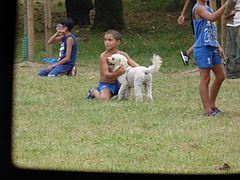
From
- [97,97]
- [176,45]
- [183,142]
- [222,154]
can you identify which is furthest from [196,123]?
[176,45]

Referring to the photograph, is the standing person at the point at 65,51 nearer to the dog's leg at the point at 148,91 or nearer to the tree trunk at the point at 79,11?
the dog's leg at the point at 148,91

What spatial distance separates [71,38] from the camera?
491 inches

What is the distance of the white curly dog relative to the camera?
962 cm

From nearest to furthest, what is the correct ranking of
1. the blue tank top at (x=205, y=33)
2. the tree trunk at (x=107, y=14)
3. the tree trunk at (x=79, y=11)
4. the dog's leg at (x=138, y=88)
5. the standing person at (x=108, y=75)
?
the blue tank top at (x=205, y=33)
the dog's leg at (x=138, y=88)
the standing person at (x=108, y=75)
the tree trunk at (x=107, y=14)
the tree trunk at (x=79, y=11)

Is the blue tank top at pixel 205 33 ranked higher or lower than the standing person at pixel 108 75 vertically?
higher

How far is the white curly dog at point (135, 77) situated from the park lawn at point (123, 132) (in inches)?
6.7

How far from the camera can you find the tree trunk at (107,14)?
23.2m

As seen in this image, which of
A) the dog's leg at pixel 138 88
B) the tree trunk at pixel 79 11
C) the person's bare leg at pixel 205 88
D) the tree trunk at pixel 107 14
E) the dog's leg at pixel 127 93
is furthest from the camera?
the tree trunk at pixel 79 11

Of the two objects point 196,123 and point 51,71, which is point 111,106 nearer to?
point 196,123

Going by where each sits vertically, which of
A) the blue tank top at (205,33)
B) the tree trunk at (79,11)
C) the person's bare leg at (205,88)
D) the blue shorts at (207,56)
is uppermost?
the blue tank top at (205,33)

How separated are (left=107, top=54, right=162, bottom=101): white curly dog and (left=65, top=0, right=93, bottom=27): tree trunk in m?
14.8

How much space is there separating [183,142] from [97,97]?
315cm

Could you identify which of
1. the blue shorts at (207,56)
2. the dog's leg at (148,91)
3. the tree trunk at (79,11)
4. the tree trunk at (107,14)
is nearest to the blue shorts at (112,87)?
the dog's leg at (148,91)

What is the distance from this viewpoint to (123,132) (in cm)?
740
